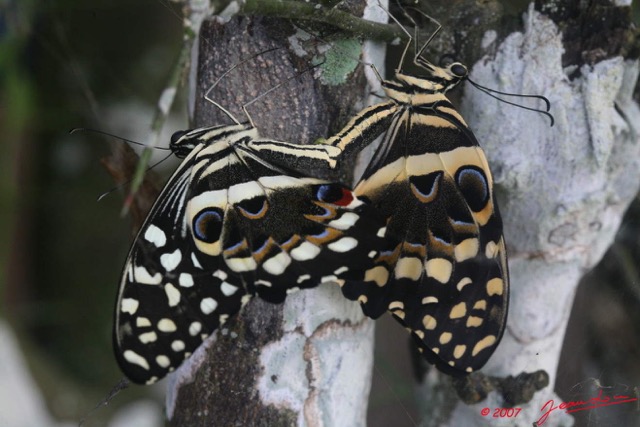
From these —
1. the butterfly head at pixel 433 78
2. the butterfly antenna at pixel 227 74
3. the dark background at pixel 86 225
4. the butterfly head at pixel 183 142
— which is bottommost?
the dark background at pixel 86 225

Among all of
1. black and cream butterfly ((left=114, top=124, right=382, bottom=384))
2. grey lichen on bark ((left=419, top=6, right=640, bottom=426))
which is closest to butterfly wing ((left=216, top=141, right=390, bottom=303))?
black and cream butterfly ((left=114, top=124, right=382, bottom=384))

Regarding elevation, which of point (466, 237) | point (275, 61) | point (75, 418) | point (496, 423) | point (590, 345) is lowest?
point (75, 418)

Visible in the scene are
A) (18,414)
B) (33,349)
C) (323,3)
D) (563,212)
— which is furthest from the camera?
(33,349)

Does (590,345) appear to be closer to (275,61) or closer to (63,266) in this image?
(275,61)

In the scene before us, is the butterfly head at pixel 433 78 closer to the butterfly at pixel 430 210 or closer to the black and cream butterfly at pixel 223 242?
the butterfly at pixel 430 210

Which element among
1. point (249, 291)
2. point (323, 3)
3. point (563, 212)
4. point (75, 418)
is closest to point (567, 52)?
point (563, 212)
